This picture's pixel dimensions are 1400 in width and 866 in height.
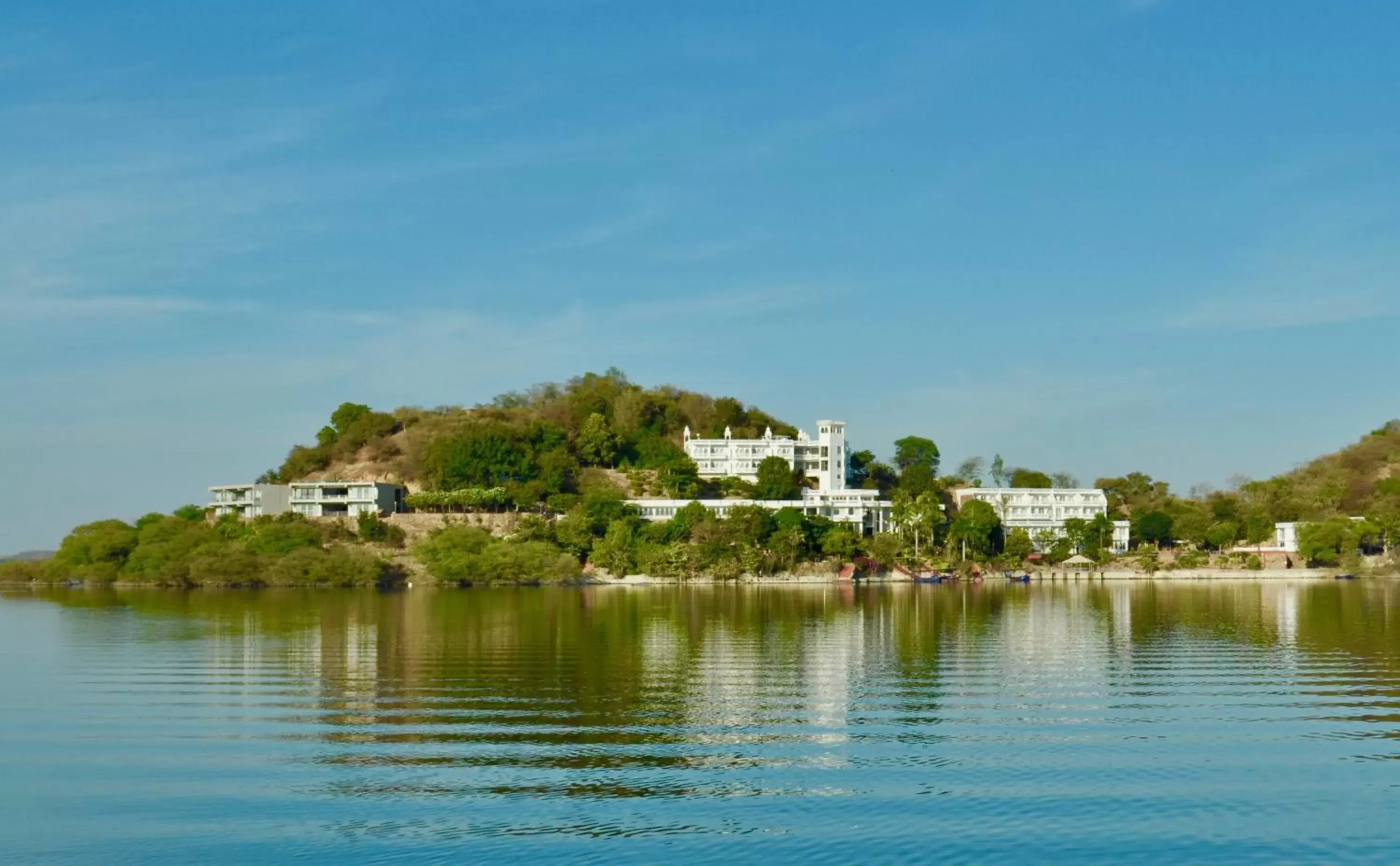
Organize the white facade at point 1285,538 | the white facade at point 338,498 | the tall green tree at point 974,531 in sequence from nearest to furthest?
the tall green tree at point 974,531
the white facade at point 1285,538
the white facade at point 338,498

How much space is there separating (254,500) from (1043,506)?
74.4m

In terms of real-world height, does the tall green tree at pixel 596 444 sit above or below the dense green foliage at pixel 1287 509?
above

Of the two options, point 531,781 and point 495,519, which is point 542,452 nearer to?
point 495,519

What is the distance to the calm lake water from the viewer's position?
1798cm

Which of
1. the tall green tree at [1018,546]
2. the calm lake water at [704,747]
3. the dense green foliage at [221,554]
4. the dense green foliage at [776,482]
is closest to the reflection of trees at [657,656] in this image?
the calm lake water at [704,747]

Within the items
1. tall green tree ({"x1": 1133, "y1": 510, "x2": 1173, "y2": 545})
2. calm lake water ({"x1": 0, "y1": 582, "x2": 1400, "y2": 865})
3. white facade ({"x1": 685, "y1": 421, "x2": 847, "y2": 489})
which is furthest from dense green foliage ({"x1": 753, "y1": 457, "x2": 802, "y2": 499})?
calm lake water ({"x1": 0, "y1": 582, "x2": 1400, "y2": 865})

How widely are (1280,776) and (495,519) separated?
93.9 meters

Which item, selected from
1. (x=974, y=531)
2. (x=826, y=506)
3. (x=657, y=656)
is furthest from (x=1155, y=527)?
(x=657, y=656)

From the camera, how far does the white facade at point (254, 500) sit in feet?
382

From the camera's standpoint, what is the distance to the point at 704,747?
24094 mm

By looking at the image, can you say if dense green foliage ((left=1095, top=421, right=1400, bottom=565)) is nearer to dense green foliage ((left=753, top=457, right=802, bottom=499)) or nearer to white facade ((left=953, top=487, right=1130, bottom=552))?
white facade ((left=953, top=487, right=1130, bottom=552))

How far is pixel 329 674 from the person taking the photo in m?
35.8

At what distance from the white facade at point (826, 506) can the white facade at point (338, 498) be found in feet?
78.2

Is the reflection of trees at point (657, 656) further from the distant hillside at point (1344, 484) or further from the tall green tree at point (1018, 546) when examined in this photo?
the distant hillside at point (1344, 484)
